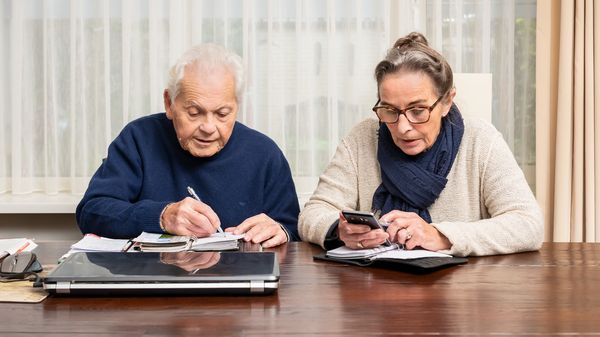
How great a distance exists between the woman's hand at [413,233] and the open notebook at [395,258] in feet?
0.07

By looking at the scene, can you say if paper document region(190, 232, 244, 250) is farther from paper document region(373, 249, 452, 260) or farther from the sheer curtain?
the sheer curtain

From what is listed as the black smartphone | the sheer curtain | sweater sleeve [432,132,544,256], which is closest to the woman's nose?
sweater sleeve [432,132,544,256]

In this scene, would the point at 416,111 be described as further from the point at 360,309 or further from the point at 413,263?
the point at 360,309

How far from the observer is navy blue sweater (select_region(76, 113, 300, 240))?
7.29 feet

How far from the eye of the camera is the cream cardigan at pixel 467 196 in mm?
1798

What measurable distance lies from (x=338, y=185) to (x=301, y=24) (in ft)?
4.24

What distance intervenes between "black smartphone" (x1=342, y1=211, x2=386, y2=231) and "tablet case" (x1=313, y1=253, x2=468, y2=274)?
0.09m

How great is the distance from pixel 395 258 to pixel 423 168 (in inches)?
20.1

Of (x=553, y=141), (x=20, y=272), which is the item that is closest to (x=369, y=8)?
(x=553, y=141)

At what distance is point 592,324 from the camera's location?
3.93ft

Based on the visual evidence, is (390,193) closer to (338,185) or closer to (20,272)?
(338,185)

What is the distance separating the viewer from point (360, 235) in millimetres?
1766

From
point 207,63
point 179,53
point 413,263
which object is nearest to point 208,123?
point 207,63

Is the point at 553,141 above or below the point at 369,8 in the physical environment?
below
